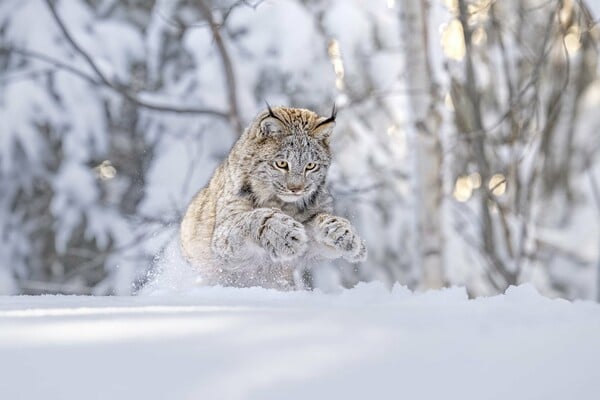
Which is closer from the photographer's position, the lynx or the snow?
the snow

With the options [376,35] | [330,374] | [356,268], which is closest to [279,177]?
[330,374]

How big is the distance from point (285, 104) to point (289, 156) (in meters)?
5.57

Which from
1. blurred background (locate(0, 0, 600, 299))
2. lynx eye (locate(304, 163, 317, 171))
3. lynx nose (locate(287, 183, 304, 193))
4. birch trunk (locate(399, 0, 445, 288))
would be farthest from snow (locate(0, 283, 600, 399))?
blurred background (locate(0, 0, 600, 299))

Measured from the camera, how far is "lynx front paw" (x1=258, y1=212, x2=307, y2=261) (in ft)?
13.2

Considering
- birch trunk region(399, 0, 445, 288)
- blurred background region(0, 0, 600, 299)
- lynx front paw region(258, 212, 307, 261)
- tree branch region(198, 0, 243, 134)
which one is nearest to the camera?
lynx front paw region(258, 212, 307, 261)

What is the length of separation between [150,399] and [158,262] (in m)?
3.98

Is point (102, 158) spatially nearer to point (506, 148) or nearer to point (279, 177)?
point (506, 148)

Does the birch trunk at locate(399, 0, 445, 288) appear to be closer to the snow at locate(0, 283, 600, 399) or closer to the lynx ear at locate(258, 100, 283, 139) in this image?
the lynx ear at locate(258, 100, 283, 139)

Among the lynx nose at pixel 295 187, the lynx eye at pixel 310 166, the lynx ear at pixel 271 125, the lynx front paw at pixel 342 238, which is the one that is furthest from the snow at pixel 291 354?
the lynx ear at pixel 271 125

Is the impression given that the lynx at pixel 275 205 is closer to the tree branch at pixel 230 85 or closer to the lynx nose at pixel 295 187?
the lynx nose at pixel 295 187

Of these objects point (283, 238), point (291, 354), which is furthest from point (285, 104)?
point (291, 354)

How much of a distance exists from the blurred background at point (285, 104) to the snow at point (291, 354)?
217 inches

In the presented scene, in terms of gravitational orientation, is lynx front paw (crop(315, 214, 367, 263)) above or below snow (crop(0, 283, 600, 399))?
below

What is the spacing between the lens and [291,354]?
1971 millimetres
